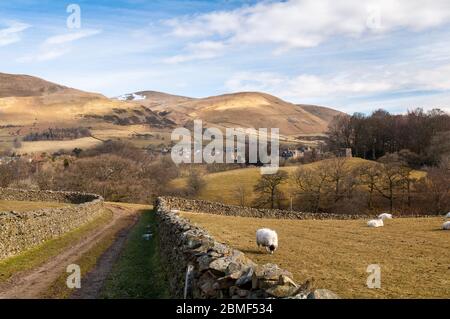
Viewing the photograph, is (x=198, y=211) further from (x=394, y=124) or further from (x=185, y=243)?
(x=394, y=124)

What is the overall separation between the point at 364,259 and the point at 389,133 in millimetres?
130475

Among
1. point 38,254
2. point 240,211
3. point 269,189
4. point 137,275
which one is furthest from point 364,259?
point 269,189

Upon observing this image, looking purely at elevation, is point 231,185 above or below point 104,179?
below

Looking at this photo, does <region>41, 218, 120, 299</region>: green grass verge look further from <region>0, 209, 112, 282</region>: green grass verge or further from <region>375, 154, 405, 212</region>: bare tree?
<region>375, 154, 405, 212</region>: bare tree

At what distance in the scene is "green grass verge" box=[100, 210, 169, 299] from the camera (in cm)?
1655

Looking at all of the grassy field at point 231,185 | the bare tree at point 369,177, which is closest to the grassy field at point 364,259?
the bare tree at point 369,177

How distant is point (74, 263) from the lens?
905 inches

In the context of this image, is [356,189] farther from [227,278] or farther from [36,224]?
[227,278]

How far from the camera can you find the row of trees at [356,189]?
88.2 m

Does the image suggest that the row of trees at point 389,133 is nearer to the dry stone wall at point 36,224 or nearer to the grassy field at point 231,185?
the grassy field at point 231,185

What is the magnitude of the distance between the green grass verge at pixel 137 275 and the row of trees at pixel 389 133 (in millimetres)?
107779

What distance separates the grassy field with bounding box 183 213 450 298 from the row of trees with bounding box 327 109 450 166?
3872 inches

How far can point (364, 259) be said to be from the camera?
2127cm
